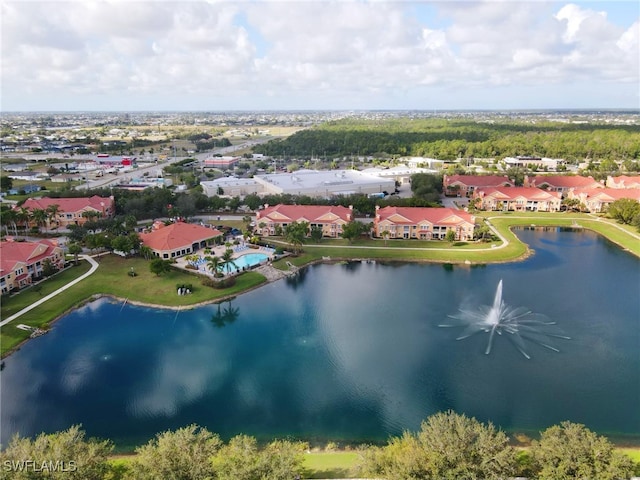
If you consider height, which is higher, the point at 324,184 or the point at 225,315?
the point at 324,184

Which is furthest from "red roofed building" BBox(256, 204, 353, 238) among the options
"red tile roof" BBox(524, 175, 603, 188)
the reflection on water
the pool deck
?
"red tile roof" BBox(524, 175, 603, 188)

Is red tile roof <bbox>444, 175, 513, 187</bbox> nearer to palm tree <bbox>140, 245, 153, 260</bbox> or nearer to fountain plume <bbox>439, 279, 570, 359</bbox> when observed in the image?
fountain plume <bbox>439, 279, 570, 359</bbox>

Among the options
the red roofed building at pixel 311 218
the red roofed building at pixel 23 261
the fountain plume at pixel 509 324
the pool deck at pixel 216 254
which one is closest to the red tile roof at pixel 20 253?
the red roofed building at pixel 23 261

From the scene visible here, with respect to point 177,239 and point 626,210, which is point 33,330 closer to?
point 177,239

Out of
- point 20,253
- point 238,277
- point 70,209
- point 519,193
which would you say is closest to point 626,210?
point 519,193

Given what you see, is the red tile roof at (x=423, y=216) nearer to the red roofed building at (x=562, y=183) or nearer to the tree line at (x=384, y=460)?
the red roofed building at (x=562, y=183)

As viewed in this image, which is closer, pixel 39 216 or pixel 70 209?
pixel 39 216

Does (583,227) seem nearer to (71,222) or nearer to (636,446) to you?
(636,446)
